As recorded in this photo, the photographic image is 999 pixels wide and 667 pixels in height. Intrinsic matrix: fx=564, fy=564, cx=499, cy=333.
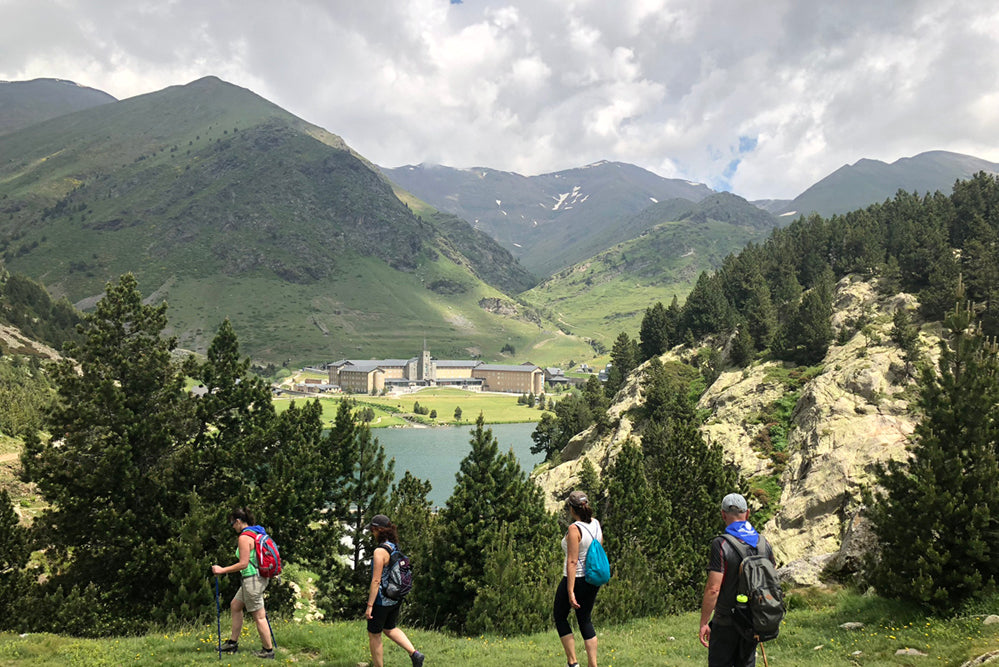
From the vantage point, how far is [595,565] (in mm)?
9086

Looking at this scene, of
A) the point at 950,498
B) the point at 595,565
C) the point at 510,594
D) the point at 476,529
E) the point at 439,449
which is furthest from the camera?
the point at 439,449

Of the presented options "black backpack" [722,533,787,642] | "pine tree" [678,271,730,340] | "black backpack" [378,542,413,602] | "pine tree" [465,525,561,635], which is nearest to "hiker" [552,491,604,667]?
"black backpack" [722,533,787,642]

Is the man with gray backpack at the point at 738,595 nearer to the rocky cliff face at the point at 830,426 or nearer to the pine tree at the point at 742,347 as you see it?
the rocky cliff face at the point at 830,426

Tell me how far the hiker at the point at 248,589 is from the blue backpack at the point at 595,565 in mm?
6752

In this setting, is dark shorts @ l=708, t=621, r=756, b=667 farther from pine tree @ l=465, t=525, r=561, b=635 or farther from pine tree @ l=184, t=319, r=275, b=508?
pine tree @ l=184, t=319, r=275, b=508

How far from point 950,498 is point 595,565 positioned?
38.0 feet

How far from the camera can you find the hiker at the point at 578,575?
902 cm

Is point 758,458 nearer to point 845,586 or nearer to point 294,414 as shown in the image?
point 845,586

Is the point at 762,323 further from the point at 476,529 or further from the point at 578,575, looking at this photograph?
the point at 578,575

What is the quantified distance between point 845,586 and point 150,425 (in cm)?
2468

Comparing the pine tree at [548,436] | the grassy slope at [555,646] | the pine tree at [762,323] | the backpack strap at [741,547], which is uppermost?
the pine tree at [762,323]

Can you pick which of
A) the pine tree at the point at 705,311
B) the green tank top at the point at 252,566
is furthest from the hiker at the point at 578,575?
the pine tree at the point at 705,311

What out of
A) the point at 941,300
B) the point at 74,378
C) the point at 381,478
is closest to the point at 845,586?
the point at 381,478

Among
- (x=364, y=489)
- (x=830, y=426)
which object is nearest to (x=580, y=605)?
(x=364, y=489)
